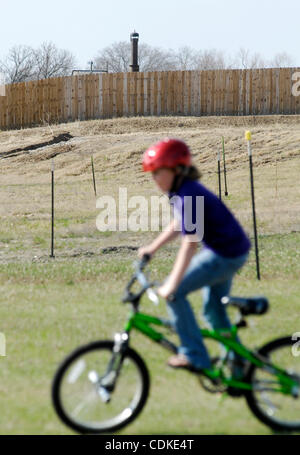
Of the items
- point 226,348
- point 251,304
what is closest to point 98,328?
point 226,348

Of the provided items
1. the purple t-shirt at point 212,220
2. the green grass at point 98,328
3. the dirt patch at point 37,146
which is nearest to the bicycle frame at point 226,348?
the green grass at point 98,328

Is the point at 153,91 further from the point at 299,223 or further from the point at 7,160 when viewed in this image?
the point at 299,223

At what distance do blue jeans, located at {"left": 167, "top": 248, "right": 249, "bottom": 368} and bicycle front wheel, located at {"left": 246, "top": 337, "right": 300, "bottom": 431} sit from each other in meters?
0.37

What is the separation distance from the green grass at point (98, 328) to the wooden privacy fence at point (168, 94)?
28.2 metres

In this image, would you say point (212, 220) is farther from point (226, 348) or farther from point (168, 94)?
point (168, 94)

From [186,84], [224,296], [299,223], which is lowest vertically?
[299,223]

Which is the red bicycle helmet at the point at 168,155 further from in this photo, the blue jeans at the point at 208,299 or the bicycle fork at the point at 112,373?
the bicycle fork at the point at 112,373

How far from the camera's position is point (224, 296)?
5777mm

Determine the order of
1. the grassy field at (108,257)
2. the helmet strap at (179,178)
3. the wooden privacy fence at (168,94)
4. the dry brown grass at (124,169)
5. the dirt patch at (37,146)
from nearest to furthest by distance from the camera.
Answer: the helmet strap at (179,178)
the grassy field at (108,257)
the dry brown grass at (124,169)
the dirt patch at (37,146)
the wooden privacy fence at (168,94)

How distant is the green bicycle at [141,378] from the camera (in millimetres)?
5391

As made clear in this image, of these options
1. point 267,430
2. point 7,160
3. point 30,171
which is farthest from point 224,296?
point 7,160

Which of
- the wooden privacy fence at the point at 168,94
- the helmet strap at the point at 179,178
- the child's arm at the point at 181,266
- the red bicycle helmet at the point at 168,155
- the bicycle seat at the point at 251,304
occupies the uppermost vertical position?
the wooden privacy fence at the point at 168,94

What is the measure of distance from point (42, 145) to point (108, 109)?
17.4ft

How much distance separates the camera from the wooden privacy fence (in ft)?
146
